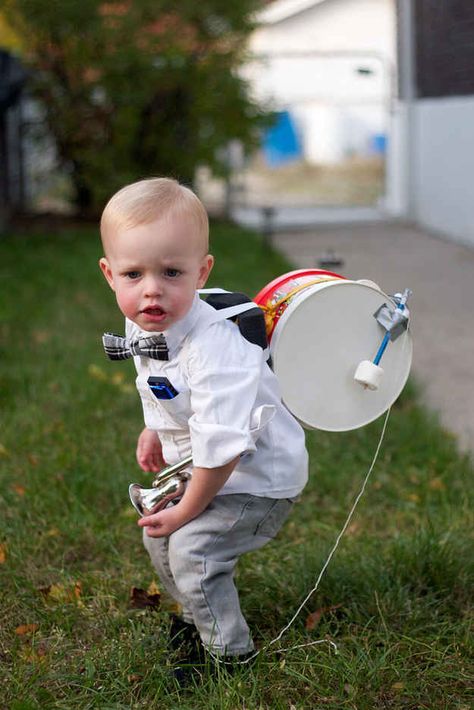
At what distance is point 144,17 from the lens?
11773 mm

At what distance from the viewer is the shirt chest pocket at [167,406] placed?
7.93 feet

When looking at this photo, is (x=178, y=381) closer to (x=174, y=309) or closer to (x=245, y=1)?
(x=174, y=309)

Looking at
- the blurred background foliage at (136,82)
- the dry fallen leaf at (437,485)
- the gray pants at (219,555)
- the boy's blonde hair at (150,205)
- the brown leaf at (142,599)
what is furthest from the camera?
the blurred background foliage at (136,82)

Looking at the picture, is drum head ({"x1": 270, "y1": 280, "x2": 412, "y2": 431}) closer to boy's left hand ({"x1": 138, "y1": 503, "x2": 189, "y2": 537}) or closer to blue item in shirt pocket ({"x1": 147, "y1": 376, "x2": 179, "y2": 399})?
blue item in shirt pocket ({"x1": 147, "y1": 376, "x2": 179, "y2": 399})

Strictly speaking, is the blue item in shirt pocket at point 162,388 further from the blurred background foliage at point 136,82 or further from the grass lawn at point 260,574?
the blurred background foliage at point 136,82

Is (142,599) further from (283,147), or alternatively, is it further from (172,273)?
(283,147)

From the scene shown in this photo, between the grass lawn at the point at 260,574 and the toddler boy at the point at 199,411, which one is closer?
the toddler boy at the point at 199,411

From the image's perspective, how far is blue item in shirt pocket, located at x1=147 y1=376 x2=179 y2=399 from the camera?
2398 millimetres

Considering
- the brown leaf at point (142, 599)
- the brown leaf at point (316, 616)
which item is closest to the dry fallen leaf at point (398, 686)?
the brown leaf at point (316, 616)

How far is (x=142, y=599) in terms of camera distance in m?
3.05

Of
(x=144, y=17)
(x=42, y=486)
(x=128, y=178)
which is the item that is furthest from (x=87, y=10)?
(x=42, y=486)

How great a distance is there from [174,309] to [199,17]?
10.3m

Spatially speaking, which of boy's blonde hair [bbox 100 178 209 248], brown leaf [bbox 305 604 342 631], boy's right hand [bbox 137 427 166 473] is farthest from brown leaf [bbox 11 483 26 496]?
boy's blonde hair [bbox 100 178 209 248]

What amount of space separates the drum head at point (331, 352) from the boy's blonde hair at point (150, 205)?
321 millimetres
